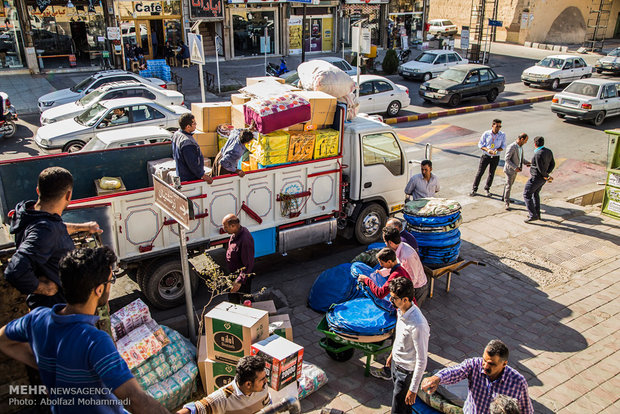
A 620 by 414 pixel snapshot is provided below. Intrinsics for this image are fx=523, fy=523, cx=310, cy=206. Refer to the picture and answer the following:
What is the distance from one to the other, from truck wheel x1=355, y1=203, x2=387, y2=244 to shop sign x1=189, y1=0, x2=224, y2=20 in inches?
861

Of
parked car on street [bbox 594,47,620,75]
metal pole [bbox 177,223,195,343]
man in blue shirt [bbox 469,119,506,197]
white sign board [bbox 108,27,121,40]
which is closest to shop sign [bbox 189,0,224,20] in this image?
white sign board [bbox 108,27,121,40]

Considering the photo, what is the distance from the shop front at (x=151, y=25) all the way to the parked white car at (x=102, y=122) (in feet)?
47.3

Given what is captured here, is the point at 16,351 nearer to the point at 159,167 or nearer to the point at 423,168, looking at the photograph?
the point at 159,167

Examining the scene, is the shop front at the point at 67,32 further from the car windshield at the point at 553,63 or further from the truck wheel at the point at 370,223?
the car windshield at the point at 553,63

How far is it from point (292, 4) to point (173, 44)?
7.52 meters

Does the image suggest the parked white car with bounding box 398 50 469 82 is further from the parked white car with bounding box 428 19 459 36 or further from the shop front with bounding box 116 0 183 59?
the parked white car with bounding box 428 19 459 36

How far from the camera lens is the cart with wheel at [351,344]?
6145 mm

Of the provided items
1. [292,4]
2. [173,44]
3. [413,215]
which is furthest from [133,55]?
[413,215]

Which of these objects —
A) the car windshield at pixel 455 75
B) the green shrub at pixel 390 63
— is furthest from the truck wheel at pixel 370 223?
the green shrub at pixel 390 63

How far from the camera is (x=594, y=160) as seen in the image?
1561cm

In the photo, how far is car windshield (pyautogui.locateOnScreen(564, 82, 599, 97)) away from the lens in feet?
62.1

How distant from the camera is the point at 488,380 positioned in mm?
4508

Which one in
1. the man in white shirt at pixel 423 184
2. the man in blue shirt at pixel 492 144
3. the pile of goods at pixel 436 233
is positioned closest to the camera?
the pile of goods at pixel 436 233

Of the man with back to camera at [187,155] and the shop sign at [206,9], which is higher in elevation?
the shop sign at [206,9]
